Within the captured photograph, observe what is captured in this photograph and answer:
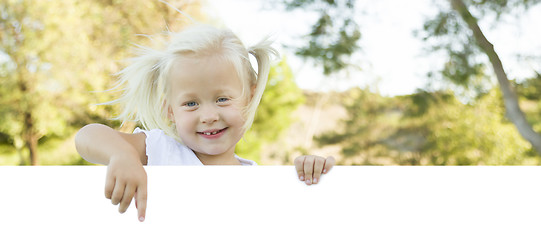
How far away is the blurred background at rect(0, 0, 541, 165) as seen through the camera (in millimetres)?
6383

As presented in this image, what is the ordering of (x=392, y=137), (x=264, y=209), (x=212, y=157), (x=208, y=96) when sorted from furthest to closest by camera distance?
(x=392, y=137) < (x=212, y=157) < (x=208, y=96) < (x=264, y=209)

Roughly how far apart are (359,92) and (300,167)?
22.9 feet

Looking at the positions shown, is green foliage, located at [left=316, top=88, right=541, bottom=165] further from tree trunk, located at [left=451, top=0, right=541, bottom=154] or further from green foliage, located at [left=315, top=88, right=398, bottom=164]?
tree trunk, located at [left=451, top=0, right=541, bottom=154]

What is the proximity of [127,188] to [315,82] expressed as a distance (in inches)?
273

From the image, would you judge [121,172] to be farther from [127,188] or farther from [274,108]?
[274,108]

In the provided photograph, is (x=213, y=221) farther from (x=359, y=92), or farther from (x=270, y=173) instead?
(x=359, y=92)

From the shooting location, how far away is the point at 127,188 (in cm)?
58

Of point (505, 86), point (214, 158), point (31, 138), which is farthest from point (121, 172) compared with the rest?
point (31, 138)

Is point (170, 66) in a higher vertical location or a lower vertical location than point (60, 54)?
lower

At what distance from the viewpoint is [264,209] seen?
0.60 m

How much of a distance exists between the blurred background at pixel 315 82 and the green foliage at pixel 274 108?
2cm

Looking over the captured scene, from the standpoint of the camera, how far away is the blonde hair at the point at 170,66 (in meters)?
1.10

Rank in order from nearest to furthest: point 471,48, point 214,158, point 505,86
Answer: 1. point 214,158
2. point 505,86
3. point 471,48

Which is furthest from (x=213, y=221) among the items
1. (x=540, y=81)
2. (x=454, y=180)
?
(x=540, y=81)
